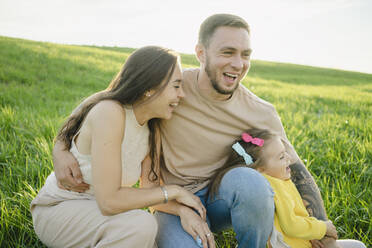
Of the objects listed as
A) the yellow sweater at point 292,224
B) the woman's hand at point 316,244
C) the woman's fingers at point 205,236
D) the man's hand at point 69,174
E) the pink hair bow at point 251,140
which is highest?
the pink hair bow at point 251,140

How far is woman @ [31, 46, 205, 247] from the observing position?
5.41 feet

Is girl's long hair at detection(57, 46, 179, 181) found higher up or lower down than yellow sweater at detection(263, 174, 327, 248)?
higher up

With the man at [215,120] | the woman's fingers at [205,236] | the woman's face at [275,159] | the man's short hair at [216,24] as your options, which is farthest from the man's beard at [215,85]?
the woman's fingers at [205,236]

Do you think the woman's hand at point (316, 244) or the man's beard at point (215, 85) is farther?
the man's beard at point (215, 85)

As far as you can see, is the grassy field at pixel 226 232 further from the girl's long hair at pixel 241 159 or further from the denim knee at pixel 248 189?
the denim knee at pixel 248 189

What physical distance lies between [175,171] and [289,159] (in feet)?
3.24

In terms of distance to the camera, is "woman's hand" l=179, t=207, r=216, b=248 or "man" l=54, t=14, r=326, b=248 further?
"man" l=54, t=14, r=326, b=248

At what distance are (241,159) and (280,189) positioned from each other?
0.39 metres

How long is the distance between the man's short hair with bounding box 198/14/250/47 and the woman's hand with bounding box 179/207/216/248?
1468 mm

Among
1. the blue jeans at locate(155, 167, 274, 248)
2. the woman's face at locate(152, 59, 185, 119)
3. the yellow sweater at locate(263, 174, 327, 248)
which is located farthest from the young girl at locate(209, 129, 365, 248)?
the woman's face at locate(152, 59, 185, 119)

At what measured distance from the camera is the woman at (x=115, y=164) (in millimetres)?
1647

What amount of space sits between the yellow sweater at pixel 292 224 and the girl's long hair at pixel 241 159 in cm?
27

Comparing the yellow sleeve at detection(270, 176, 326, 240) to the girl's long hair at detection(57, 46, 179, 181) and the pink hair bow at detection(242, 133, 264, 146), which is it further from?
the girl's long hair at detection(57, 46, 179, 181)

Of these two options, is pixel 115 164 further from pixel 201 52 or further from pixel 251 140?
pixel 201 52
